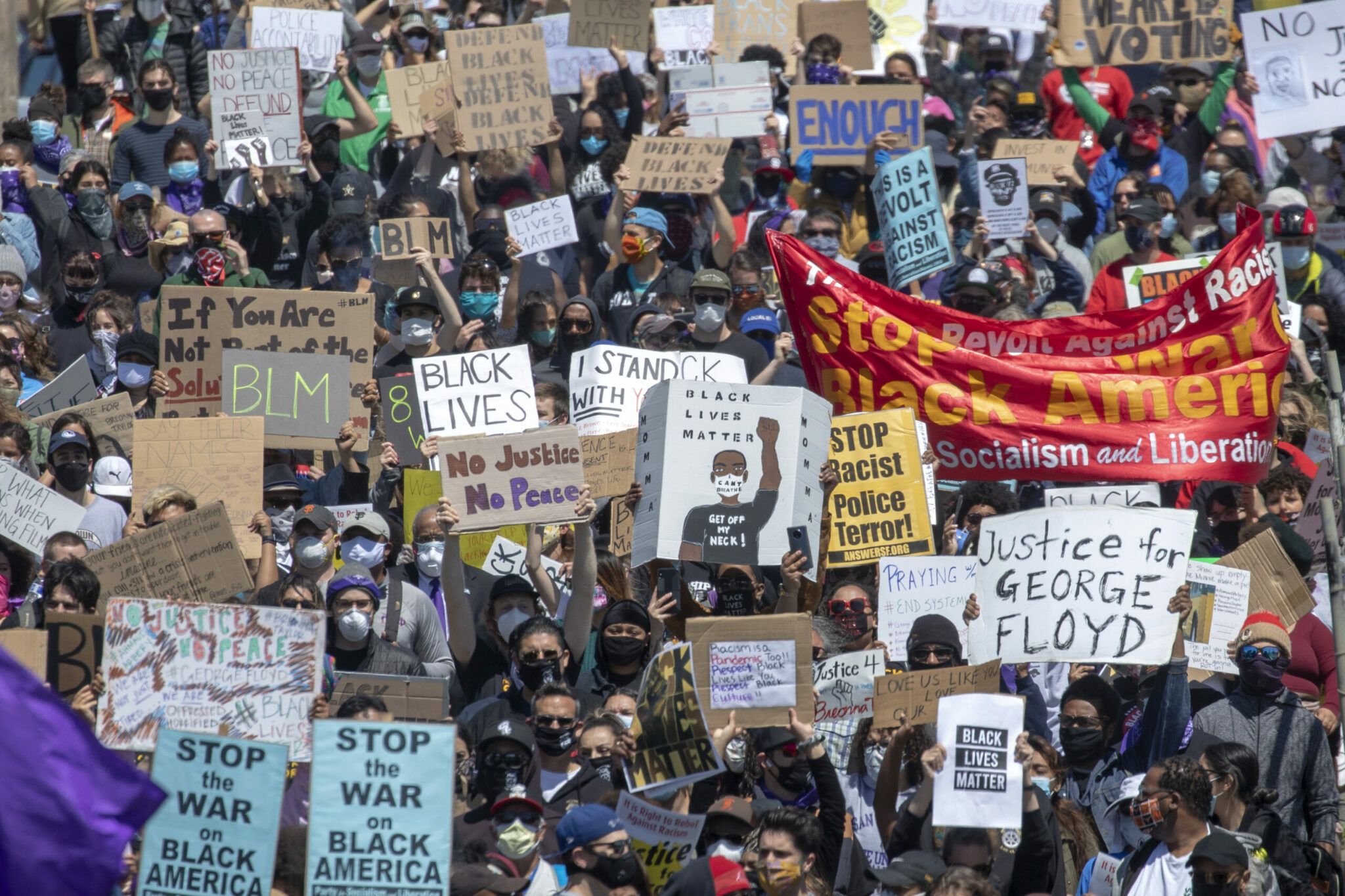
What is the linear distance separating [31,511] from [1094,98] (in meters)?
9.35

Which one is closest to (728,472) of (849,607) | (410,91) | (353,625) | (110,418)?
(849,607)

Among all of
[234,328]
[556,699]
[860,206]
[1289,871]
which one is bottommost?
[1289,871]

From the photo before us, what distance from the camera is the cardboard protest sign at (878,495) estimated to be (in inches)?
414

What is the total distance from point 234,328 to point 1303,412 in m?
6.14

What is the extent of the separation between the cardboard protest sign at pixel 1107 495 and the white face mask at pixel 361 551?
3.50 meters

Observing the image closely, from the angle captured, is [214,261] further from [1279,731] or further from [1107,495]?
[1279,731]

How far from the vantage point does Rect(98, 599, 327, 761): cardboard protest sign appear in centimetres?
814

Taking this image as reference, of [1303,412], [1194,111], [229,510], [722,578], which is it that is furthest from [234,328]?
[1194,111]

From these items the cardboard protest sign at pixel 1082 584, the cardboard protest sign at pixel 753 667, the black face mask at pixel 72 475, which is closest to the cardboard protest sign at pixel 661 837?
the cardboard protest sign at pixel 753 667

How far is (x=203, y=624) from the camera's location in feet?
26.9

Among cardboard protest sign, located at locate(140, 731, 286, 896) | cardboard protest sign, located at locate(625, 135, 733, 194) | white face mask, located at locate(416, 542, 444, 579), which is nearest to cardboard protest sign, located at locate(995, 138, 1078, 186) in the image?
cardboard protest sign, located at locate(625, 135, 733, 194)

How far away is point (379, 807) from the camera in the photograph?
686cm

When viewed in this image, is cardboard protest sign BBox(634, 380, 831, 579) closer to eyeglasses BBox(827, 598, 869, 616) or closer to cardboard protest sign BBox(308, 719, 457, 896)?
eyeglasses BBox(827, 598, 869, 616)

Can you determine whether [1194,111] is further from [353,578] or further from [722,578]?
[353,578]
